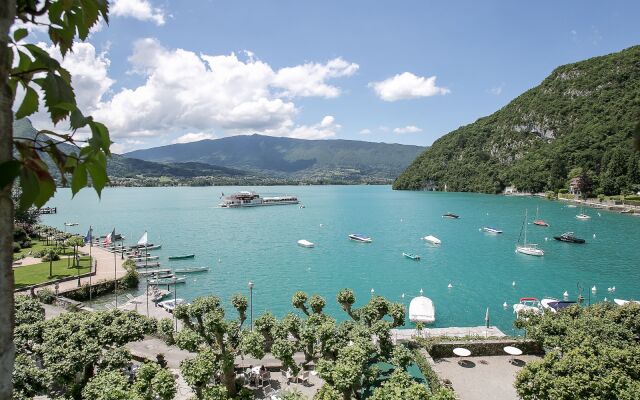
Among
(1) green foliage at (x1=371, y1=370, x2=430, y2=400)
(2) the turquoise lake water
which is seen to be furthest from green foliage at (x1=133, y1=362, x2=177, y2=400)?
(2) the turquoise lake water

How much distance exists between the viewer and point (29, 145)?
1.63m

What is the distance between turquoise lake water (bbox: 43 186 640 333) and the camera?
42719 mm

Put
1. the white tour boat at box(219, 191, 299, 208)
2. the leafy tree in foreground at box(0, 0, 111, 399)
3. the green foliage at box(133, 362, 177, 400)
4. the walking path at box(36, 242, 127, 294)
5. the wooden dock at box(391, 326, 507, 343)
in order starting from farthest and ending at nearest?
the white tour boat at box(219, 191, 299, 208) → the walking path at box(36, 242, 127, 294) → the wooden dock at box(391, 326, 507, 343) → the green foliage at box(133, 362, 177, 400) → the leafy tree in foreground at box(0, 0, 111, 399)

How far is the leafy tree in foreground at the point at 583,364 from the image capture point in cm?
1534

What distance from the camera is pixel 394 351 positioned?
19.6 metres

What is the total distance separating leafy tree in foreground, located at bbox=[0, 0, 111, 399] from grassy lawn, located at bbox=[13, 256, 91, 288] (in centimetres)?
4541

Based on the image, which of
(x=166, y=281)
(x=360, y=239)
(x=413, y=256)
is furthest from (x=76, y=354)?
(x=360, y=239)

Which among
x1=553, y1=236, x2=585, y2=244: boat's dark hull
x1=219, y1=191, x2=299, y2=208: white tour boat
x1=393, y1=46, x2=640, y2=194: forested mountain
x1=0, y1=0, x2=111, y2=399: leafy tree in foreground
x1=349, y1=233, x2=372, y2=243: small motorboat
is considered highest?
x1=393, y1=46, x2=640, y2=194: forested mountain

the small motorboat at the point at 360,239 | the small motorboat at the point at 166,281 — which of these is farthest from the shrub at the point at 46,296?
the small motorboat at the point at 360,239

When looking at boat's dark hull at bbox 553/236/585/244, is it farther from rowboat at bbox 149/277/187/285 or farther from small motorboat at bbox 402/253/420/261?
rowboat at bbox 149/277/187/285

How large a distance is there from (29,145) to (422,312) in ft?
116

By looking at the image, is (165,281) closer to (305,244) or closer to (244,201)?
(305,244)

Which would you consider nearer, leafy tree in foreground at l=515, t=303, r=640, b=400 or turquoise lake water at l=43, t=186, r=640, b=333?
leafy tree in foreground at l=515, t=303, r=640, b=400

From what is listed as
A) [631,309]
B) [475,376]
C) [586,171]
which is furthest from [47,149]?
[586,171]
